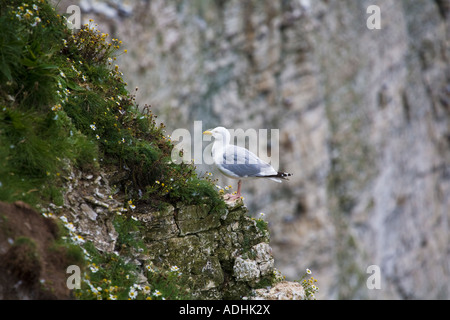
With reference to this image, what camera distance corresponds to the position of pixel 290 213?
1614 inches

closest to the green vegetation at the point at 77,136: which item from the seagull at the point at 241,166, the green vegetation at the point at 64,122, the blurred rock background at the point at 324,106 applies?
the green vegetation at the point at 64,122

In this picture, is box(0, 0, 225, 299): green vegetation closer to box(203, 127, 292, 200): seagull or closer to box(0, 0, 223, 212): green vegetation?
box(0, 0, 223, 212): green vegetation

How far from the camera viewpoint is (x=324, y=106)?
43.6m

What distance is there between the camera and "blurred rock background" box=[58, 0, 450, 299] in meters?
34.6

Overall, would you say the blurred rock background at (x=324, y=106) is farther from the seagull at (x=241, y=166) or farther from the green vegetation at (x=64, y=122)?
the seagull at (x=241, y=166)

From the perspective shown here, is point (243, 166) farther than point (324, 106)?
No

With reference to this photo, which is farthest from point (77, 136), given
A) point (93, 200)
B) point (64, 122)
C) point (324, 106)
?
point (324, 106)

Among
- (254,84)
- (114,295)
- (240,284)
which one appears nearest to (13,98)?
(114,295)

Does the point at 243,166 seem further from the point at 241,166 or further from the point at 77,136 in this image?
the point at 77,136

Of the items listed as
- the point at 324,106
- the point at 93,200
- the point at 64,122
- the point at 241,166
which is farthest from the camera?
the point at 324,106

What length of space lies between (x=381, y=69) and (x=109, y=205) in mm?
45047

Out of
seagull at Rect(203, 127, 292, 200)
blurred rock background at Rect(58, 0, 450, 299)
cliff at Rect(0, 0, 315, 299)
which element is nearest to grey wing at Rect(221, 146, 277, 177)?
seagull at Rect(203, 127, 292, 200)

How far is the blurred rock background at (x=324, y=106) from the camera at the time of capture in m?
34.6

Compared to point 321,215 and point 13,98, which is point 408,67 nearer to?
point 321,215
